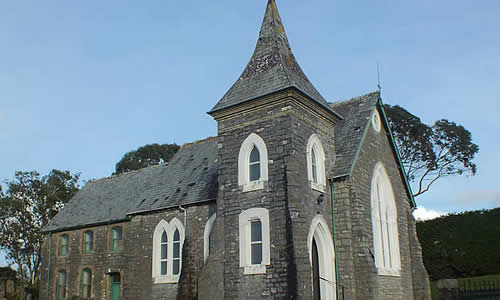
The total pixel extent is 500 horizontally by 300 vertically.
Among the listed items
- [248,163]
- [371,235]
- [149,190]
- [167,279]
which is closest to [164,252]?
[167,279]

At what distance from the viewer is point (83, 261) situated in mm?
27094

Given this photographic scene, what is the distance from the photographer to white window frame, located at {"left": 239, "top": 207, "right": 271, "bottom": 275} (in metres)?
15.7

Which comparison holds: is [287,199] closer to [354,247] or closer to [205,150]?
[354,247]

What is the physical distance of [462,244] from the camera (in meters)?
25.2

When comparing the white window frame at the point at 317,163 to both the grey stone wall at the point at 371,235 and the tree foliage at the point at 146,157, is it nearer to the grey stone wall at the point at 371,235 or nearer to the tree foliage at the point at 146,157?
Answer: the grey stone wall at the point at 371,235

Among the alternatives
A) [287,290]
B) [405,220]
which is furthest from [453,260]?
[287,290]

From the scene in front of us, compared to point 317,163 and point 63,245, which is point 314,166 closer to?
point 317,163

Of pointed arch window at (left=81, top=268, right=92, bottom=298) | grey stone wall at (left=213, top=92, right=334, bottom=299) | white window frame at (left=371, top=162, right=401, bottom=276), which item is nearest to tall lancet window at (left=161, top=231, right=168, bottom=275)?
grey stone wall at (left=213, top=92, right=334, bottom=299)

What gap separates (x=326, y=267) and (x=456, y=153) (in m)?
27.7

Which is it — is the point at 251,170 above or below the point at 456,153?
below

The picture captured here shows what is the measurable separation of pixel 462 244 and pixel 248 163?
15.1 meters

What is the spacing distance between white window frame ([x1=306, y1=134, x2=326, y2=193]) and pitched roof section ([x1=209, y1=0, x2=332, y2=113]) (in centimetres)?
160

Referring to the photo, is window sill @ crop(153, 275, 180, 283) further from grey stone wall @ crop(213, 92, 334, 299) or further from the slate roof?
the slate roof

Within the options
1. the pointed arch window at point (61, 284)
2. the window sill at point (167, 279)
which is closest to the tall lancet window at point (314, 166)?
the window sill at point (167, 279)
